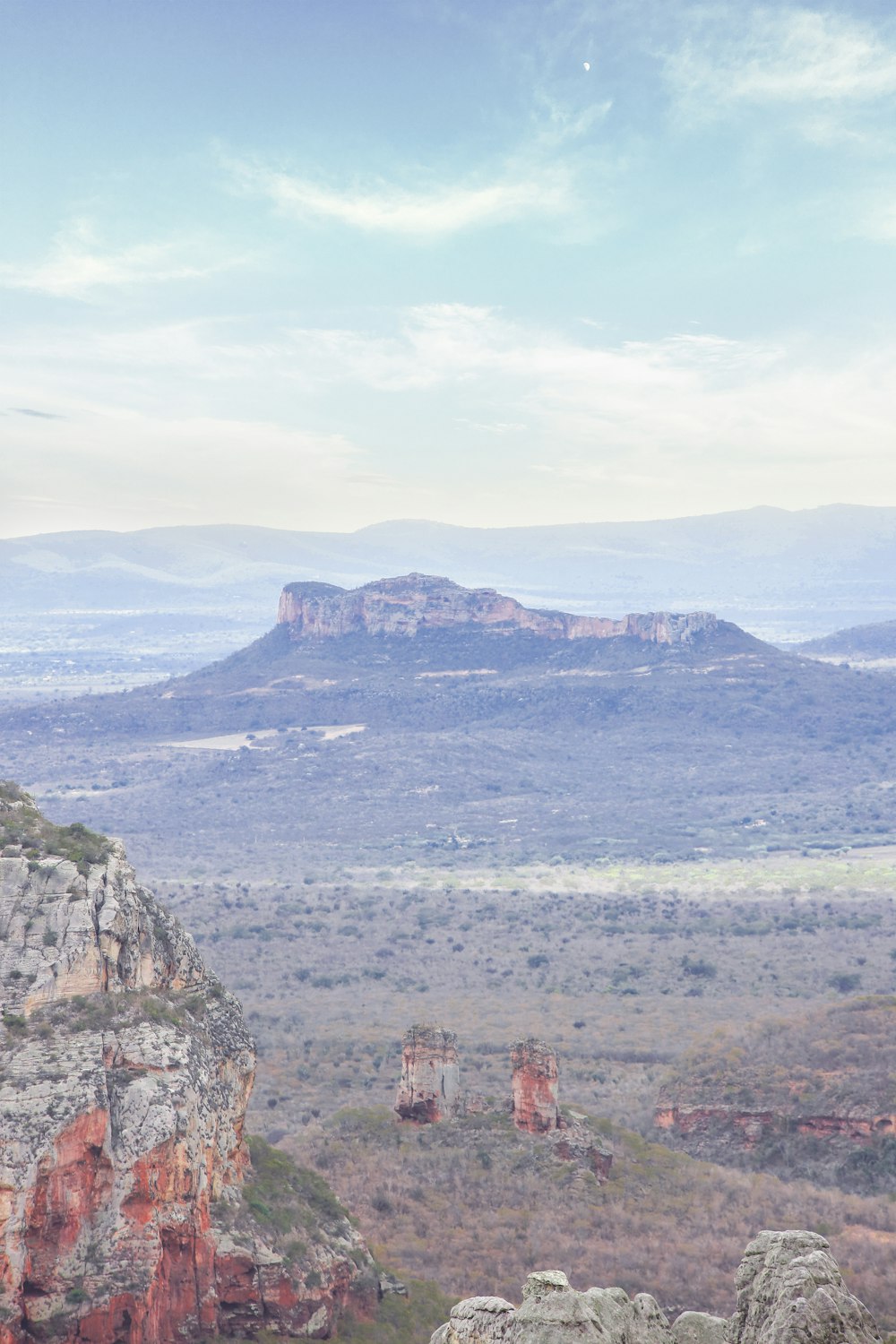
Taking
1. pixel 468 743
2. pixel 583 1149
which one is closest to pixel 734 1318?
pixel 583 1149

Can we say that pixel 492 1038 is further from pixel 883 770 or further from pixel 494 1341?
pixel 883 770

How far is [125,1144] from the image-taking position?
19.7 metres

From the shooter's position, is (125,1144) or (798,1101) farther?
(798,1101)

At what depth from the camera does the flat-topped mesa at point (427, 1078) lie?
3941cm

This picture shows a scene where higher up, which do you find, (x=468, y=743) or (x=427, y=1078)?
(x=468, y=743)

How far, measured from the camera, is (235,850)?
10756cm

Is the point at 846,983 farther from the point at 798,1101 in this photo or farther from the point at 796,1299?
the point at 796,1299

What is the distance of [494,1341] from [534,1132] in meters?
27.0

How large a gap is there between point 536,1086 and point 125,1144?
20.0 meters

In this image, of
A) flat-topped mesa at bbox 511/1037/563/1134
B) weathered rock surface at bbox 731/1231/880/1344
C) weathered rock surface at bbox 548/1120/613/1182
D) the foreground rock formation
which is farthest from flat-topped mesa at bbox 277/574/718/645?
weathered rock surface at bbox 731/1231/880/1344

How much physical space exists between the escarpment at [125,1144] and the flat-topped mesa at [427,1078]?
1402cm

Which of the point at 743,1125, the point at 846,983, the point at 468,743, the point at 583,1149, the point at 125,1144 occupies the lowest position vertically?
the point at 846,983

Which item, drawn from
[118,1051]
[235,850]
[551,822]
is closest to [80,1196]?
[118,1051]

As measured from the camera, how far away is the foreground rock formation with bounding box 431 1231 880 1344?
10883 mm
